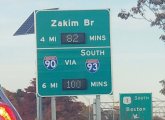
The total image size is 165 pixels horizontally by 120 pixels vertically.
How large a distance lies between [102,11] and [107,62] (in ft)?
3.11

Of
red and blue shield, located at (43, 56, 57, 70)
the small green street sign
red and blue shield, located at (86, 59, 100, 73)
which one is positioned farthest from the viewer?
the small green street sign

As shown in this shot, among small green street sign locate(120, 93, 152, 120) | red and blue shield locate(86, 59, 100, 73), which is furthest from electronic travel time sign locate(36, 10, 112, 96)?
small green street sign locate(120, 93, 152, 120)

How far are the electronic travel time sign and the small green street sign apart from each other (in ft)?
32.4

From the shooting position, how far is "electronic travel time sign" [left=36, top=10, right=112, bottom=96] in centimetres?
1321

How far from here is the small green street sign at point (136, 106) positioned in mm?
23250

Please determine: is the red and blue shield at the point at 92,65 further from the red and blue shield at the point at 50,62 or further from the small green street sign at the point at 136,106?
the small green street sign at the point at 136,106

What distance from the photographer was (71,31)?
1342 cm

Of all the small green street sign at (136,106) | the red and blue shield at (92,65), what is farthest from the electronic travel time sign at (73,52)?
the small green street sign at (136,106)

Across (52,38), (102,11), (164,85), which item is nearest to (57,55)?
(52,38)

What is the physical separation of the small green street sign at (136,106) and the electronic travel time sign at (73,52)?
9.89 meters

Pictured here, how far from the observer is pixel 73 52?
13.4m

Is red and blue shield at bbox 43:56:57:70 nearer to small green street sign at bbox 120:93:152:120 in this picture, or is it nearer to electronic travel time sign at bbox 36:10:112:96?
electronic travel time sign at bbox 36:10:112:96

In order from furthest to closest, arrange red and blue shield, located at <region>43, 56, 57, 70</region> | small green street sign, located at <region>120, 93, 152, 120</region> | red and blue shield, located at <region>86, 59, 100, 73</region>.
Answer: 1. small green street sign, located at <region>120, 93, 152, 120</region>
2. red and blue shield, located at <region>43, 56, 57, 70</region>
3. red and blue shield, located at <region>86, 59, 100, 73</region>

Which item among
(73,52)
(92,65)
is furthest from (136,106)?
(92,65)
